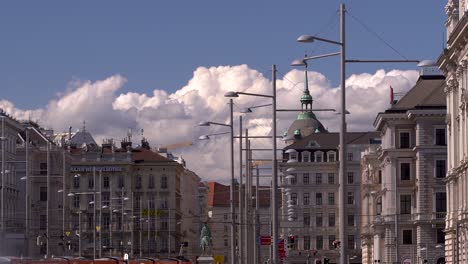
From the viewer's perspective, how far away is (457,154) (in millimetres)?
91750

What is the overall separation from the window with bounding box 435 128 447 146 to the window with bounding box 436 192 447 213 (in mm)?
4020

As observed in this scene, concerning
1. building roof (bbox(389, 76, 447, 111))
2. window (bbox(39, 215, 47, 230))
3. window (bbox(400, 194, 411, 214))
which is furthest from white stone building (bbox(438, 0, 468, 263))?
window (bbox(39, 215, 47, 230))

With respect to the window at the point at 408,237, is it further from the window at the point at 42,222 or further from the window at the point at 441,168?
the window at the point at 42,222

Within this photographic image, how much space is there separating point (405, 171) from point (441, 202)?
21.5ft

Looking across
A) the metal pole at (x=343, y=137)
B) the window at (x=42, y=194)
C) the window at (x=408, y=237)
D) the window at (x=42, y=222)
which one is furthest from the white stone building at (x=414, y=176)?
the metal pole at (x=343, y=137)

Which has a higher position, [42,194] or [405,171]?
[405,171]

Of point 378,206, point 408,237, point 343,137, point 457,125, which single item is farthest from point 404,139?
point 343,137

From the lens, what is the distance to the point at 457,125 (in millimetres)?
91562

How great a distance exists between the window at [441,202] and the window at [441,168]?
152 cm

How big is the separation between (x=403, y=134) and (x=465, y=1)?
144ft

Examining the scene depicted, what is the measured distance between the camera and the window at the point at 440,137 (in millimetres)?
124512

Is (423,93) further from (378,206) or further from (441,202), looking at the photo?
(378,206)

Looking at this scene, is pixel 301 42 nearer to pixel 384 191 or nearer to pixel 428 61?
pixel 428 61

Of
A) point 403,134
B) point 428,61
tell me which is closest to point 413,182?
point 403,134
